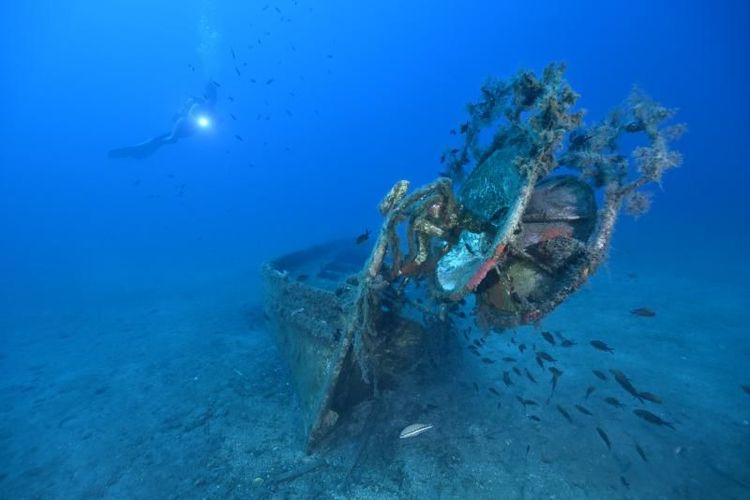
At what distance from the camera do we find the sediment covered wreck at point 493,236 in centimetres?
379

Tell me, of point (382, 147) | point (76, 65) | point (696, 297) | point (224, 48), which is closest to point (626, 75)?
point (382, 147)

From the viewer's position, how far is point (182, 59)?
189 m

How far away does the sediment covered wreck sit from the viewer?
3791mm

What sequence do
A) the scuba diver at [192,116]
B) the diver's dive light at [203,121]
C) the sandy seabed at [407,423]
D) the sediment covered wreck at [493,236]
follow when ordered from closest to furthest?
the sediment covered wreck at [493,236] < the sandy seabed at [407,423] < the scuba diver at [192,116] < the diver's dive light at [203,121]

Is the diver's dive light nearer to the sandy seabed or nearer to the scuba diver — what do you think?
the scuba diver

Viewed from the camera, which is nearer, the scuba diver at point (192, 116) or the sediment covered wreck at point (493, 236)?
the sediment covered wreck at point (493, 236)

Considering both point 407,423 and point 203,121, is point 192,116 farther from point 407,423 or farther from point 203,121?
point 407,423

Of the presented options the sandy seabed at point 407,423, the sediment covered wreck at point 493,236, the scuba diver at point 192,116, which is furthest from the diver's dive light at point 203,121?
the sediment covered wreck at point 493,236

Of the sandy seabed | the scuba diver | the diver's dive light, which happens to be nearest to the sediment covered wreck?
the sandy seabed

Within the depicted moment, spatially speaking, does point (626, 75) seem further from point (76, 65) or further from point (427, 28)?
point (76, 65)

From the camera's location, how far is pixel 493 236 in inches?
187

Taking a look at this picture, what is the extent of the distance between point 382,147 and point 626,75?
87.6m

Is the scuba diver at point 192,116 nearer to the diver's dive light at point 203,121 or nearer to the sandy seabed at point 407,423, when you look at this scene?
the diver's dive light at point 203,121

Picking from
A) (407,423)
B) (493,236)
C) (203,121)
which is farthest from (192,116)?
(493,236)
